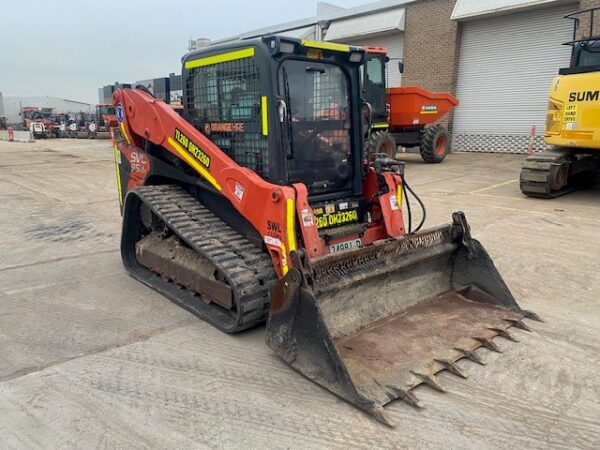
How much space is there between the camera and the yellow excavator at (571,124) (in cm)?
836

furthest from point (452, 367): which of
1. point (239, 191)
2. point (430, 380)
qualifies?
point (239, 191)

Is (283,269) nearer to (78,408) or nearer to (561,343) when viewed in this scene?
(78,408)

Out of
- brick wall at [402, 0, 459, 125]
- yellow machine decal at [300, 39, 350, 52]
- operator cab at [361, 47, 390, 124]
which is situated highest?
brick wall at [402, 0, 459, 125]

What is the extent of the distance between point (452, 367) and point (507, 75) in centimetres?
1567

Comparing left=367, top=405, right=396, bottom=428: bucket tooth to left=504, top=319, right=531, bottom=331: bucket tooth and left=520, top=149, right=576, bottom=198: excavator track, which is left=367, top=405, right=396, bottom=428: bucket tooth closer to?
left=504, top=319, right=531, bottom=331: bucket tooth

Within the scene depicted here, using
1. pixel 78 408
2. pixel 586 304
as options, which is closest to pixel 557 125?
pixel 586 304

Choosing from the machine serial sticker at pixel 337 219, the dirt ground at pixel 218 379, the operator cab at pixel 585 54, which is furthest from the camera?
the operator cab at pixel 585 54

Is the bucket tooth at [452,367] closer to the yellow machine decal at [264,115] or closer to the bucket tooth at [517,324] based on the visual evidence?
the bucket tooth at [517,324]

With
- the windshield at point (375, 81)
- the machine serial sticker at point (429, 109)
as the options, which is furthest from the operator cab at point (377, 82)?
the machine serial sticker at point (429, 109)

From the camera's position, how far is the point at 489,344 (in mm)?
3529

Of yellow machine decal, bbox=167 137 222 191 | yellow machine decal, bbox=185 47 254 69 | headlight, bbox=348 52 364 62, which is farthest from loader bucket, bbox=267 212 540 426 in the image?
yellow machine decal, bbox=185 47 254 69

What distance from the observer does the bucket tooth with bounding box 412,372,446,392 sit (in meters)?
3.03

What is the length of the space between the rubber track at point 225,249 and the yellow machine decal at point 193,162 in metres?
0.39

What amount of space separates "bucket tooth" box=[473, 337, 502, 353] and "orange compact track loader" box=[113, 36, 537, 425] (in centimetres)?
1
